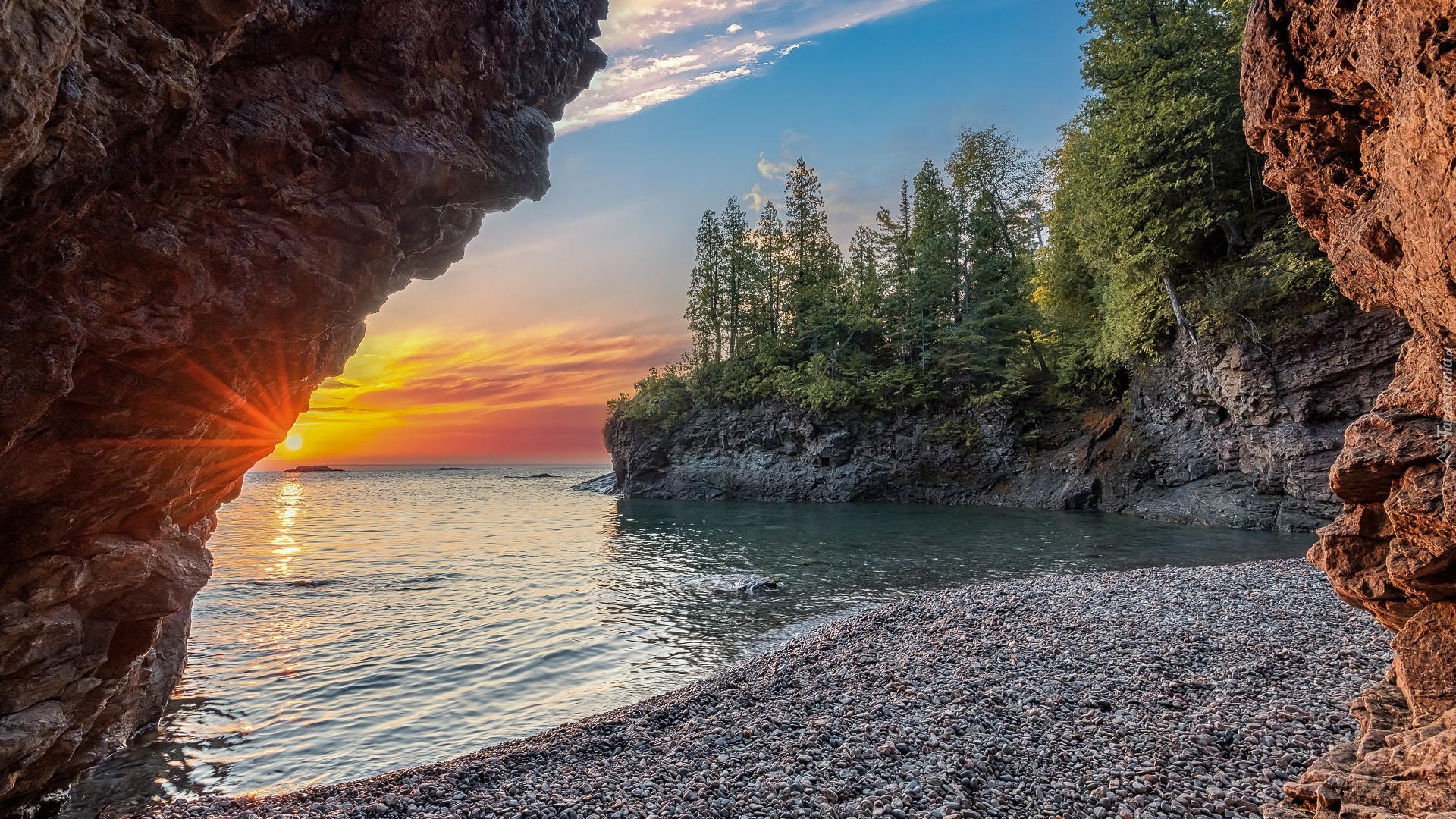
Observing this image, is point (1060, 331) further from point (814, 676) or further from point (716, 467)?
point (814, 676)

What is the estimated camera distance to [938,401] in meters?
46.9

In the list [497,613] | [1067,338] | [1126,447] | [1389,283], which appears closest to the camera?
[1389,283]

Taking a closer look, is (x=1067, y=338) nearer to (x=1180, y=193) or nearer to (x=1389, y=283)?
(x=1180, y=193)

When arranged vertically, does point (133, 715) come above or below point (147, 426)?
below

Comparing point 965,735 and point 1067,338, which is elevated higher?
point 1067,338

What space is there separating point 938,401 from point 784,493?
14125 millimetres

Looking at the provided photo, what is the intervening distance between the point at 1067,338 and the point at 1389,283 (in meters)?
39.8

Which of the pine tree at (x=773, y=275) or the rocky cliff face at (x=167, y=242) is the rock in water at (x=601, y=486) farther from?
the rocky cliff face at (x=167, y=242)

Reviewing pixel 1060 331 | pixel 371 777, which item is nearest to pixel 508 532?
pixel 371 777

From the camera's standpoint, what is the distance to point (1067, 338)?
4028 centimetres

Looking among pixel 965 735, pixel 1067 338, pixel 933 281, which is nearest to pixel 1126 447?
pixel 1067 338

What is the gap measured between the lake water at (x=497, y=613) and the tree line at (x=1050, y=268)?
33.3 feet

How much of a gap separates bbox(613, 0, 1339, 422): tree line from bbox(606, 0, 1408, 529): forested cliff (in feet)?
0.46

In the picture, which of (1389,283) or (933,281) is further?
(933,281)
